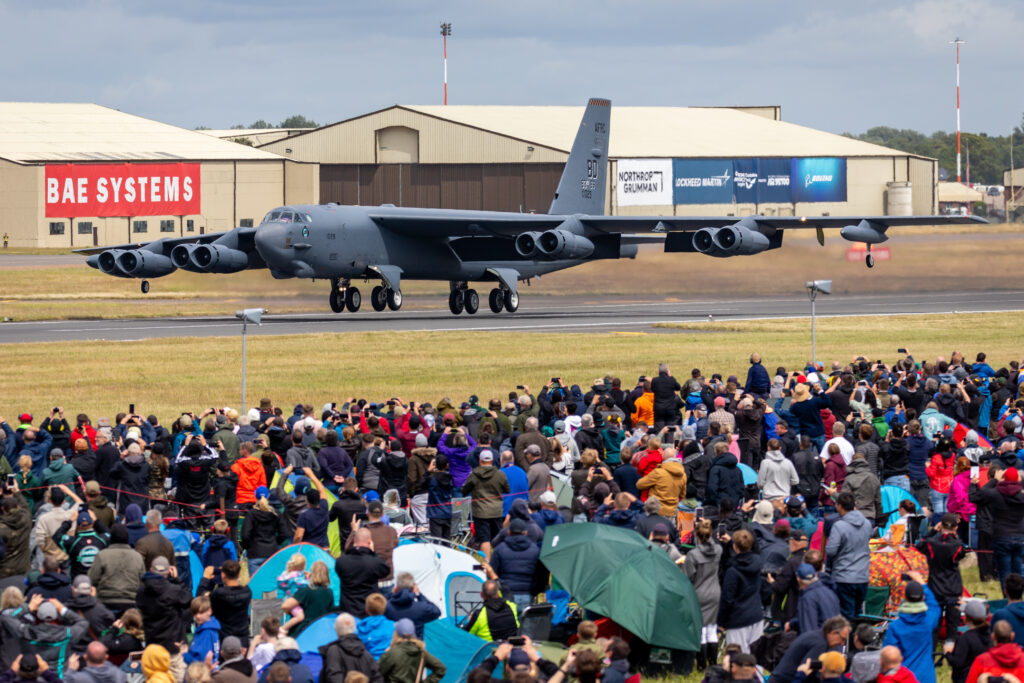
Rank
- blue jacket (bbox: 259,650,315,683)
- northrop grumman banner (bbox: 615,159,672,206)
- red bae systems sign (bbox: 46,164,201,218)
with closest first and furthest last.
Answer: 1. blue jacket (bbox: 259,650,315,683)
2. red bae systems sign (bbox: 46,164,201,218)
3. northrop grumman banner (bbox: 615,159,672,206)

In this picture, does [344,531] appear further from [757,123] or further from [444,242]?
[757,123]

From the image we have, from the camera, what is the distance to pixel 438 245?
43.9 m

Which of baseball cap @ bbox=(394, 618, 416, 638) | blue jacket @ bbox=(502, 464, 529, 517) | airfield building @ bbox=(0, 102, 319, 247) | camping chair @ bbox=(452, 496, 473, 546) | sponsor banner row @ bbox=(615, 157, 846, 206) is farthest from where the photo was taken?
sponsor banner row @ bbox=(615, 157, 846, 206)

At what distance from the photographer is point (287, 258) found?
3775 centimetres

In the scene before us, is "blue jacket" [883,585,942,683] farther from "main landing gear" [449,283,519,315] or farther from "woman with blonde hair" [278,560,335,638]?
"main landing gear" [449,283,519,315]

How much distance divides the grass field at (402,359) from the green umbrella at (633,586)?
1600cm

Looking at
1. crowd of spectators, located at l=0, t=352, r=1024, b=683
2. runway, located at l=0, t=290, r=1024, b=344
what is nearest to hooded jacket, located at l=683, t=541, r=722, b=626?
crowd of spectators, located at l=0, t=352, r=1024, b=683

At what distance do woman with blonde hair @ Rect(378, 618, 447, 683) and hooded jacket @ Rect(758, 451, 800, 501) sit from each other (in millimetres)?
5932

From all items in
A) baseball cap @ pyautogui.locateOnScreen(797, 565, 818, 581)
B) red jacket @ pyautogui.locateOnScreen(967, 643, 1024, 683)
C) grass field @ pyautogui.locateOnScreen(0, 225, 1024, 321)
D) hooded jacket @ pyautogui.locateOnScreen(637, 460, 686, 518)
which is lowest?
red jacket @ pyautogui.locateOnScreen(967, 643, 1024, 683)

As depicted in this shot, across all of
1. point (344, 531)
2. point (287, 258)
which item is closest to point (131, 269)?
point (287, 258)

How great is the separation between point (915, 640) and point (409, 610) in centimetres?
400

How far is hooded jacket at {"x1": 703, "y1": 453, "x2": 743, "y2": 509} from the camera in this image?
1446cm

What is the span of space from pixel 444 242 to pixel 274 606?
3340 cm

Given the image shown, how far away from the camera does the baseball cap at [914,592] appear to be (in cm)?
1019
